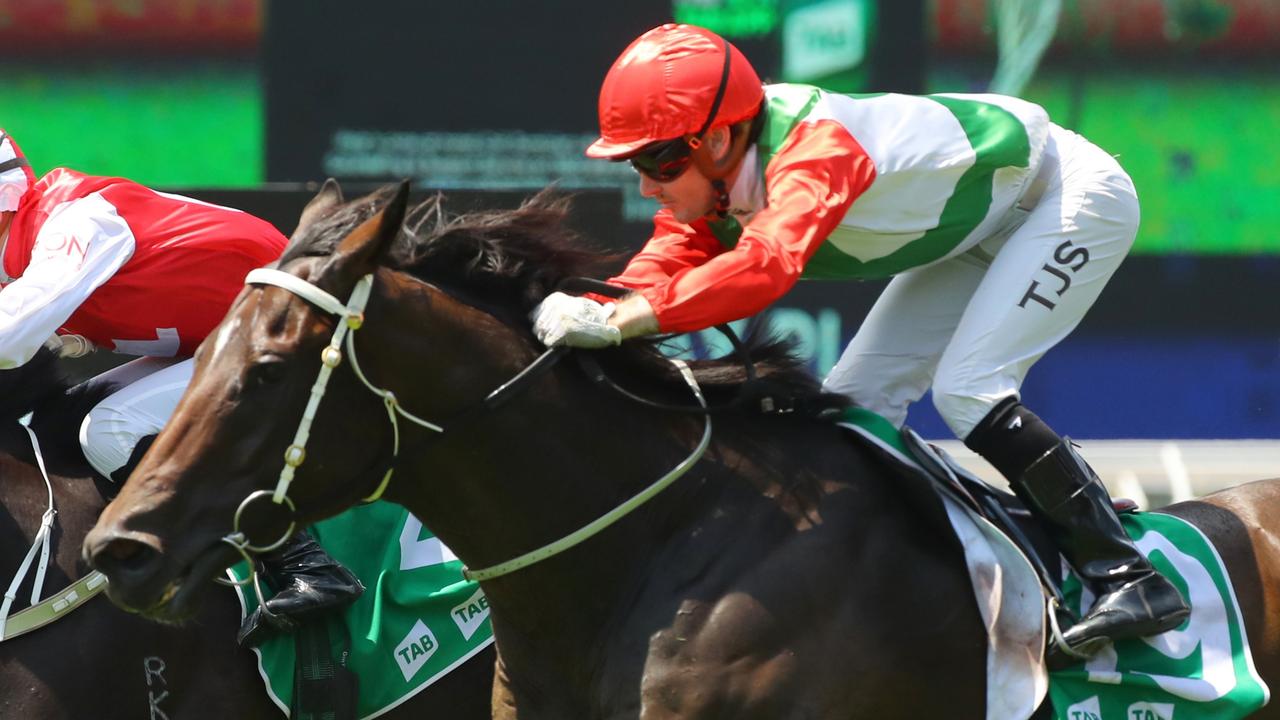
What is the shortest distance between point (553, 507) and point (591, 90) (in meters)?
4.13

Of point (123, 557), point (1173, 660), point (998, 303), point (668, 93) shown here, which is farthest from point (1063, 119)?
point (123, 557)

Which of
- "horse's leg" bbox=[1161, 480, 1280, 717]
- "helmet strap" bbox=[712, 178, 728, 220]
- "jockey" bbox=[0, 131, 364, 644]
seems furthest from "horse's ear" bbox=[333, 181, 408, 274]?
"horse's leg" bbox=[1161, 480, 1280, 717]

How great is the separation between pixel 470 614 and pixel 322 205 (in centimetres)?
117

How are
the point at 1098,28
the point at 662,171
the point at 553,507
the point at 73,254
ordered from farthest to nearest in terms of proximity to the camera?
the point at 1098,28 → the point at 73,254 → the point at 662,171 → the point at 553,507

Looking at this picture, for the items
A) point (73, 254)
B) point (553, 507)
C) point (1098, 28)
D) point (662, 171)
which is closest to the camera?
point (553, 507)

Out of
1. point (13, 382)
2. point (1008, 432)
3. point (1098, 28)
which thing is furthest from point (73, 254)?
point (1098, 28)

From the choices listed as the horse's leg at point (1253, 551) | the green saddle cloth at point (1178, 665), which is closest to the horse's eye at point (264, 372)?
the green saddle cloth at point (1178, 665)

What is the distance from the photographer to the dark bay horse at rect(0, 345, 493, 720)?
354 cm

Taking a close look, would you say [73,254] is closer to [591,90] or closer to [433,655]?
[433,655]

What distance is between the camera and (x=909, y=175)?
10.4 feet

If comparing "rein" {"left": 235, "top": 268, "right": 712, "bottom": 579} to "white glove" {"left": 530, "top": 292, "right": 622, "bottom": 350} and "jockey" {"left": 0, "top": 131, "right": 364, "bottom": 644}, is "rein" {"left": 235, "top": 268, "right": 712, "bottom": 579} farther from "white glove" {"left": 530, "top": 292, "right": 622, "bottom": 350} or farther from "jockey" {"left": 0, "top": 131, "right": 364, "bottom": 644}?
"jockey" {"left": 0, "top": 131, "right": 364, "bottom": 644}

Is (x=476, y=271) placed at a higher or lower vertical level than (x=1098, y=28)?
higher

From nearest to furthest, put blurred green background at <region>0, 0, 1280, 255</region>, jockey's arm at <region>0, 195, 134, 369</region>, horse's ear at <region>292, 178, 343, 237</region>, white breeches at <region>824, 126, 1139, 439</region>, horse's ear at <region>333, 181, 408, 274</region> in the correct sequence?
horse's ear at <region>333, 181, 408, 274</region>, horse's ear at <region>292, 178, 343, 237</region>, white breeches at <region>824, 126, 1139, 439</region>, jockey's arm at <region>0, 195, 134, 369</region>, blurred green background at <region>0, 0, 1280, 255</region>

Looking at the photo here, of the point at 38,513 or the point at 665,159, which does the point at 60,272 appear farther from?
the point at 665,159
